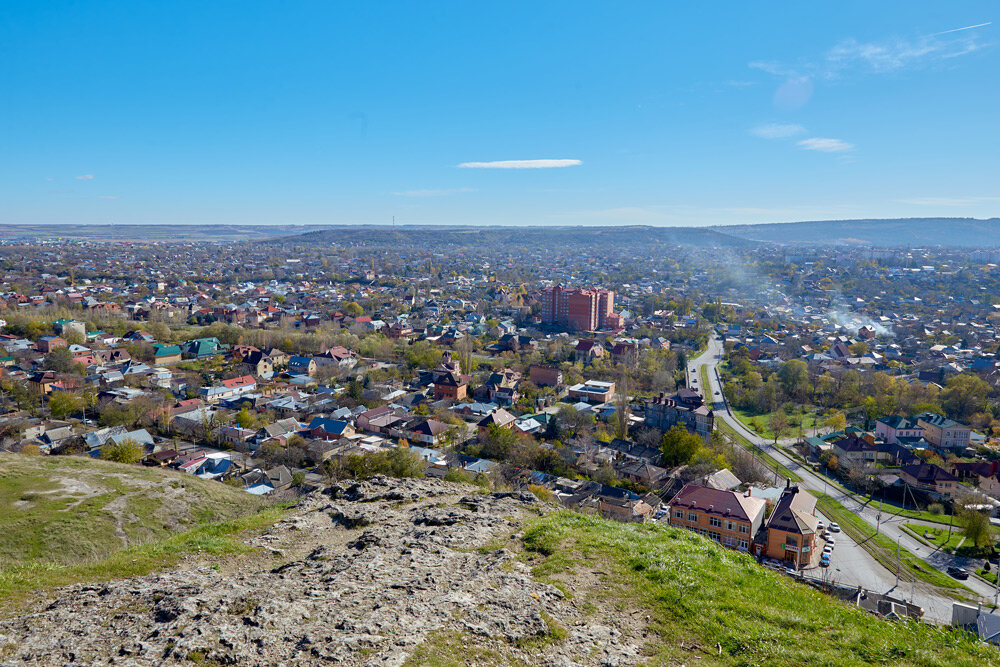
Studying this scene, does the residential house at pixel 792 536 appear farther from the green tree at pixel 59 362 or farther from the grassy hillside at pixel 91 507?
the green tree at pixel 59 362

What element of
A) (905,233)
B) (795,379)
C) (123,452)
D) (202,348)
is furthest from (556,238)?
(123,452)

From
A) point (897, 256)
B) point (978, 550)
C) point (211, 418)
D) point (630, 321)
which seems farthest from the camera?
point (897, 256)

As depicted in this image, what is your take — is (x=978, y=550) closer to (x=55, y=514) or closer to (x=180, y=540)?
(x=180, y=540)

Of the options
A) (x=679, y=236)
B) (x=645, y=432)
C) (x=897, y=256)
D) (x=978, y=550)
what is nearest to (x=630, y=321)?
(x=645, y=432)

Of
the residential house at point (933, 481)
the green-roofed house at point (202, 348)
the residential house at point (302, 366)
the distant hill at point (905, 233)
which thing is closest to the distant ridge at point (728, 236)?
the distant hill at point (905, 233)

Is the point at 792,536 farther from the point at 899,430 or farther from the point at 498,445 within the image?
the point at 899,430

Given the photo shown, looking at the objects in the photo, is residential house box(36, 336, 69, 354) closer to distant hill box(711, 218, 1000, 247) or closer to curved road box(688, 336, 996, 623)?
curved road box(688, 336, 996, 623)

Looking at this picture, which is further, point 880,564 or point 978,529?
point 978,529
